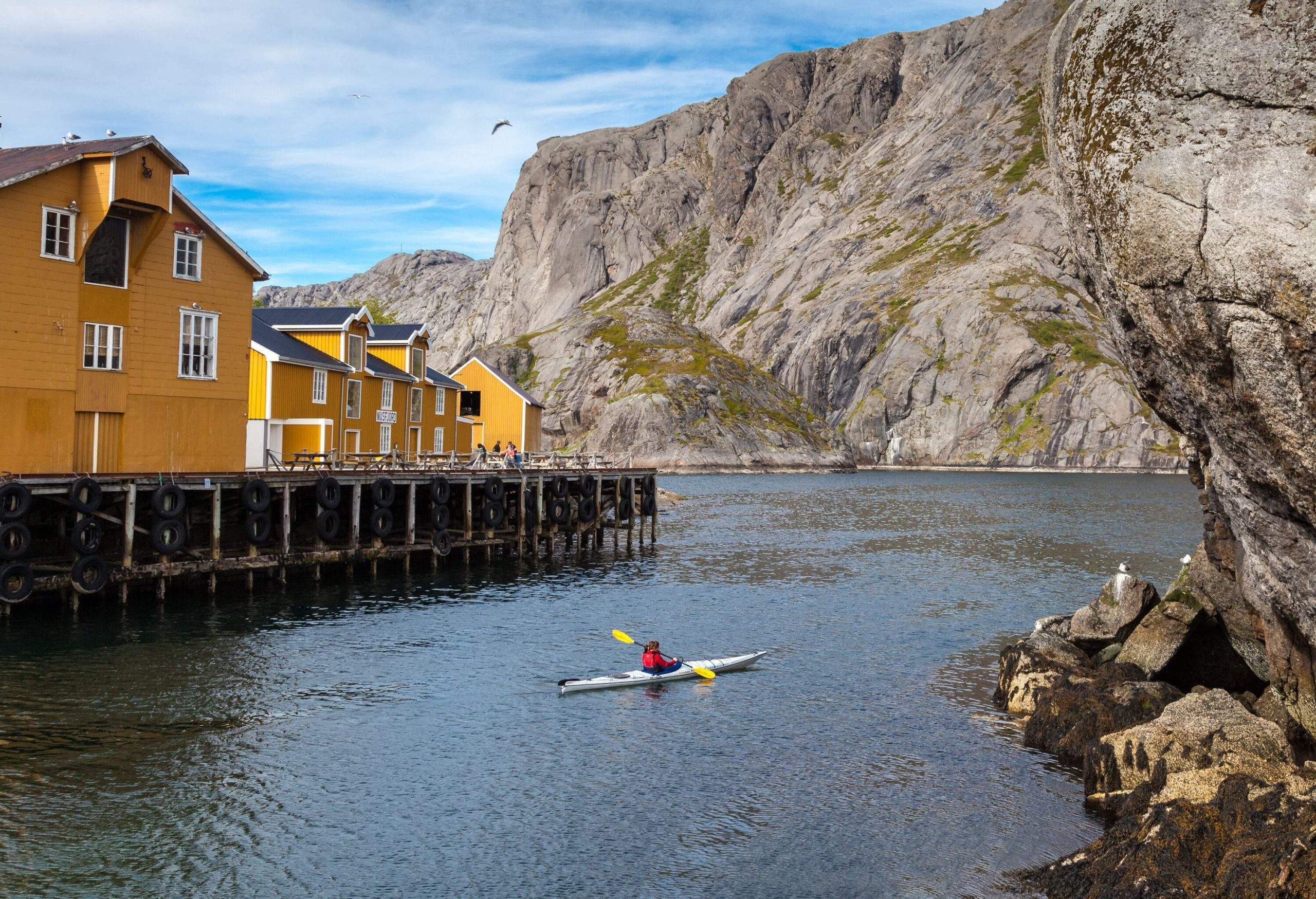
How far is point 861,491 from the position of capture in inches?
5148

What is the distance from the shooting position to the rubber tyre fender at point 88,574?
35.2 meters

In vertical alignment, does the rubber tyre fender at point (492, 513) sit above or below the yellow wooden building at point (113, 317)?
below

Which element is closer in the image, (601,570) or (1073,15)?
(1073,15)

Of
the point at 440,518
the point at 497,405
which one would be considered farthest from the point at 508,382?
the point at 440,518

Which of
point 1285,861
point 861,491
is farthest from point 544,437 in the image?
point 1285,861

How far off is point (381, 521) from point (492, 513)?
28.6 feet

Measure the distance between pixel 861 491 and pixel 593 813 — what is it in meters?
114

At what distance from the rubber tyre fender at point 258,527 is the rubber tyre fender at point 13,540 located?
9478 millimetres

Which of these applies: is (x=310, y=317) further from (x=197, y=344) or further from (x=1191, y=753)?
(x=1191, y=753)

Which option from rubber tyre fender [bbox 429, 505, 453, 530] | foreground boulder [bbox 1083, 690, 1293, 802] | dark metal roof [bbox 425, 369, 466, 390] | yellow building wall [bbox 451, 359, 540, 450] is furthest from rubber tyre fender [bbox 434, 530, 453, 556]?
yellow building wall [bbox 451, 359, 540, 450]

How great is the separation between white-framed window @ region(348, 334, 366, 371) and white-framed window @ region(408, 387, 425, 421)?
761cm

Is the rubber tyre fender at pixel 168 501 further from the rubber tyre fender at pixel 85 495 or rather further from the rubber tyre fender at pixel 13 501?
the rubber tyre fender at pixel 13 501

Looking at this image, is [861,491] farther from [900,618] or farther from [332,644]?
[332,644]

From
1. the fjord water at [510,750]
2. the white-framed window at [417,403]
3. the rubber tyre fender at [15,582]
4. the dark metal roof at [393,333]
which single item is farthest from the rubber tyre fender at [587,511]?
the rubber tyre fender at [15,582]
